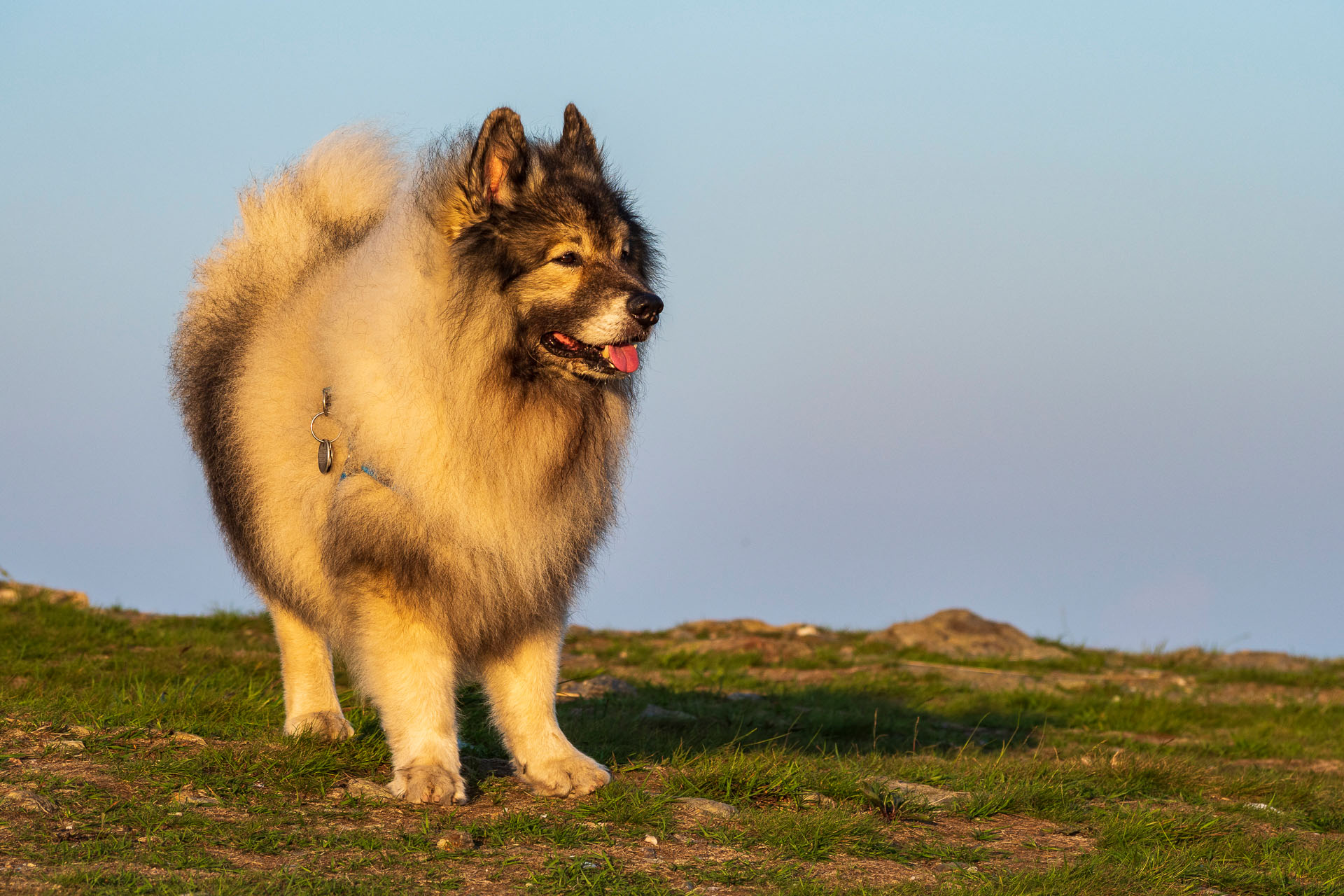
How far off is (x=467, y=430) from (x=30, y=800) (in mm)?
1754

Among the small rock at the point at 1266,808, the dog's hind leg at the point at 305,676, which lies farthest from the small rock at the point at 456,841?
the small rock at the point at 1266,808

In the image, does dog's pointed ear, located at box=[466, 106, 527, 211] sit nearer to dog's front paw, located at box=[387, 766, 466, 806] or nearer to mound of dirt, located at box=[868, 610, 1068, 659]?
dog's front paw, located at box=[387, 766, 466, 806]

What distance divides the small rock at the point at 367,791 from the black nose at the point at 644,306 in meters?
1.84

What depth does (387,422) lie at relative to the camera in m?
3.85

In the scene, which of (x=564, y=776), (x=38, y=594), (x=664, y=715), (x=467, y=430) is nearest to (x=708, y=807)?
(x=564, y=776)

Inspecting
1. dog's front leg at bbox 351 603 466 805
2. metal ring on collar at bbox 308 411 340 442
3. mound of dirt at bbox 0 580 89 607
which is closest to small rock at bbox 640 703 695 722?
dog's front leg at bbox 351 603 466 805

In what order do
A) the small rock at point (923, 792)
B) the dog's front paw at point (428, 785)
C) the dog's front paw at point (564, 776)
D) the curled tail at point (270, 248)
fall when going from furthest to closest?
the curled tail at point (270, 248)
the small rock at point (923, 792)
the dog's front paw at point (564, 776)
the dog's front paw at point (428, 785)

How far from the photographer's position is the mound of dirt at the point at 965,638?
11375 mm

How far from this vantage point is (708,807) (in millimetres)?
3957

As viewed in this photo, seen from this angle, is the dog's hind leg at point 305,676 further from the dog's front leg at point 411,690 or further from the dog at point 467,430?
the dog's front leg at point 411,690

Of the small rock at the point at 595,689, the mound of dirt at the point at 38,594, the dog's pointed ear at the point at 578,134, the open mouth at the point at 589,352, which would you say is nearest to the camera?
the open mouth at the point at 589,352

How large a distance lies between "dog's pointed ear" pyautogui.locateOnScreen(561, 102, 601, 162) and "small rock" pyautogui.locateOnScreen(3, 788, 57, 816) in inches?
112

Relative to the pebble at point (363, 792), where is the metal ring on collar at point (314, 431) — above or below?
above

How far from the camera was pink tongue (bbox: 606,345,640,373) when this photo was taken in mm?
3932
